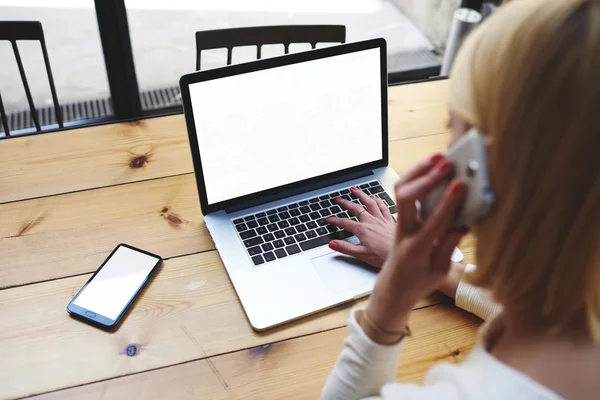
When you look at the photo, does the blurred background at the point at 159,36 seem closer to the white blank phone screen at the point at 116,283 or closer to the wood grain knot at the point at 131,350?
the white blank phone screen at the point at 116,283

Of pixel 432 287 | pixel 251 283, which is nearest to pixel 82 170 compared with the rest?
pixel 251 283

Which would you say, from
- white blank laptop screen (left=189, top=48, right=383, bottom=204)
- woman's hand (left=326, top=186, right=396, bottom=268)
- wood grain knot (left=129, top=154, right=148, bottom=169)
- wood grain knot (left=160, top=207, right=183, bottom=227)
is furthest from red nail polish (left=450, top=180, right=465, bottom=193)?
wood grain knot (left=129, top=154, right=148, bottom=169)

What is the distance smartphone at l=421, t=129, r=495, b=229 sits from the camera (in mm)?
524

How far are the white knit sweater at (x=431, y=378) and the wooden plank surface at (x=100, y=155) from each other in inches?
21.2

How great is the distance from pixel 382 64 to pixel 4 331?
2.45 ft

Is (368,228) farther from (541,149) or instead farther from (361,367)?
(541,149)

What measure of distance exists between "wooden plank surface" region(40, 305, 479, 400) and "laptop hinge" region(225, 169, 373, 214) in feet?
0.87

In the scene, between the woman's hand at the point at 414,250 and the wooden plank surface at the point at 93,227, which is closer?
the woman's hand at the point at 414,250

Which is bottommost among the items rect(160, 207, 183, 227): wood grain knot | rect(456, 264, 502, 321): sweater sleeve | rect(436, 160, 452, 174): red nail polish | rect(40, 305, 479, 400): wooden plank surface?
rect(40, 305, 479, 400): wooden plank surface

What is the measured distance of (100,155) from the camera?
1.11 metres

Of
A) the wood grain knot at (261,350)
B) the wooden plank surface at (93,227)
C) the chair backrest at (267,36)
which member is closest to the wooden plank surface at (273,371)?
the wood grain knot at (261,350)

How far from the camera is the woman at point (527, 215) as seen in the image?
457 mm

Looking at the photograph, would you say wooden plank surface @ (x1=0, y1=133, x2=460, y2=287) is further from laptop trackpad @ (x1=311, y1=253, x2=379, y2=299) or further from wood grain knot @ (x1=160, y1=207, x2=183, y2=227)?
laptop trackpad @ (x1=311, y1=253, x2=379, y2=299)

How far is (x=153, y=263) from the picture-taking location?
90cm
